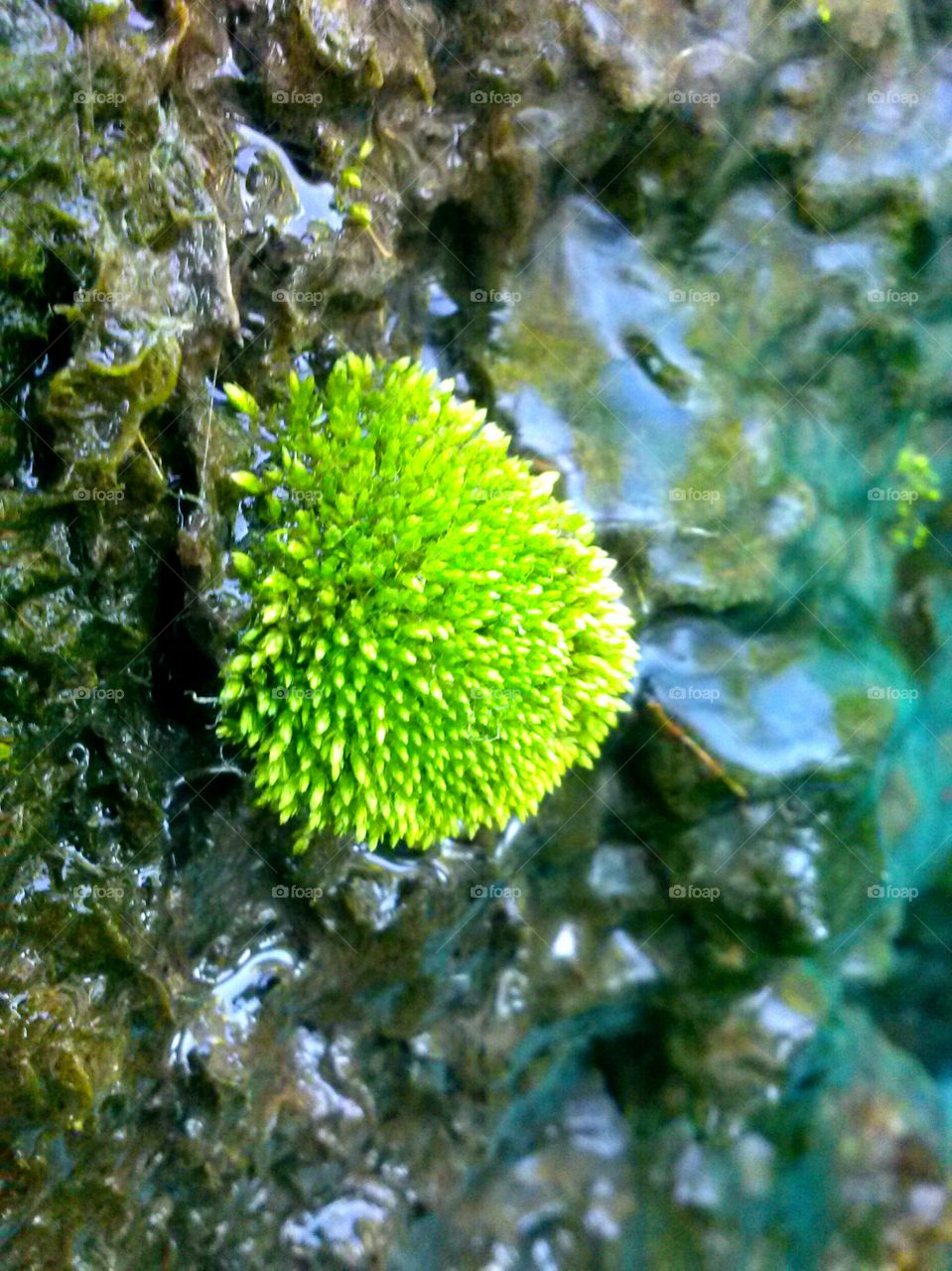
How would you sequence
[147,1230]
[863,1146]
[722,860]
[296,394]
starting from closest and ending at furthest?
[296,394] < [147,1230] < [722,860] < [863,1146]

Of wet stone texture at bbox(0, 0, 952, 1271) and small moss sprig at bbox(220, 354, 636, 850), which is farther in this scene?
small moss sprig at bbox(220, 354, 636, 850)

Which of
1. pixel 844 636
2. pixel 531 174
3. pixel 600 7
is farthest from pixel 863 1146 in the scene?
pixel 600 7

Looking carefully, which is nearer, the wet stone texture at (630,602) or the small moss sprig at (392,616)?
the wet stone texture at (630,602)

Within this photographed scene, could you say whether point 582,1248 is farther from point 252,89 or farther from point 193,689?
point 252,89

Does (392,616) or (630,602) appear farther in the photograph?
(630,602)

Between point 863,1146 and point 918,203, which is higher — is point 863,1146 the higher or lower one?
the lower one
